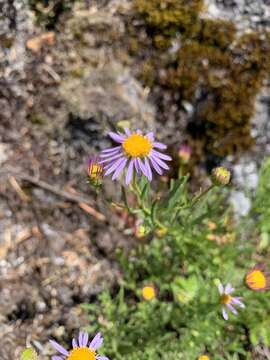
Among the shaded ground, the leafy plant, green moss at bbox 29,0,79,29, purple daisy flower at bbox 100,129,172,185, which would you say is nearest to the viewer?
purple daisy flower at bbox 100,129,172,185

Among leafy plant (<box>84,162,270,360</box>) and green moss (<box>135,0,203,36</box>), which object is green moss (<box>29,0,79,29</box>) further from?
leafy plant (<box>84,162,270,360</box>)

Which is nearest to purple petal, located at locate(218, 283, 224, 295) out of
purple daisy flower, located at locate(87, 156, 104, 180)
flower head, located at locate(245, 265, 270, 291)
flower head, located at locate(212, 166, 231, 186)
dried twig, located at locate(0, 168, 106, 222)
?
flower head, located at locate(245, 265, 270, 291)

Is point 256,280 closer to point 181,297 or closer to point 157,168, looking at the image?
point 181,297

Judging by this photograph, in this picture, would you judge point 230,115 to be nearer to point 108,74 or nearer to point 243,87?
point 243,87

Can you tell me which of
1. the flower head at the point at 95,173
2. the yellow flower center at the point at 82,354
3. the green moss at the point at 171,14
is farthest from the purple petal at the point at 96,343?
the green moss at the point at 171,14

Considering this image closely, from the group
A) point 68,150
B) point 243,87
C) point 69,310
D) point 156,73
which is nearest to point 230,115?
point 243,87

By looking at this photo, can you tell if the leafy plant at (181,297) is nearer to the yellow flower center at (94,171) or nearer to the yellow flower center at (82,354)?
the yellow flower center at (94,171)
